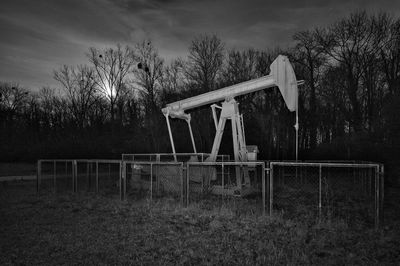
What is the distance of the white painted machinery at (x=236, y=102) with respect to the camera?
11.3 metres

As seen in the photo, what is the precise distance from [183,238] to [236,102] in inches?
290

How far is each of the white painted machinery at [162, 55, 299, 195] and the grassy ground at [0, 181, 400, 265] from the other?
13.0 ft

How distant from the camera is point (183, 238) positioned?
639 cm

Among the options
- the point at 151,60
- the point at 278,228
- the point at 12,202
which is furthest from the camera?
the point at 151,60

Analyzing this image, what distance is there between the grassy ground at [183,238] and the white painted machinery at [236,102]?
395 cm

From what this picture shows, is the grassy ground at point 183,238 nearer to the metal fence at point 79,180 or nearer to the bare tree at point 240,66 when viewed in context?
the metal fence at point 79,180

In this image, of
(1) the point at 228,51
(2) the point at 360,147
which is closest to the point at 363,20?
(1) the point at 228,51

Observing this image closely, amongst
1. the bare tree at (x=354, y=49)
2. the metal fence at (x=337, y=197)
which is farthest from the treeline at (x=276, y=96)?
the metal fence at (x=337, y=197)

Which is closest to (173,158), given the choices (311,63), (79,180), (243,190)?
(79,180)

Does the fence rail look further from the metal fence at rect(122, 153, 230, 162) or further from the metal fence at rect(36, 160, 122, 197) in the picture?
the metal fence at rect(122, 153, 230, 162)

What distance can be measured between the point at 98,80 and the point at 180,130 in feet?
55.5

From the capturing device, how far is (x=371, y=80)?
1085 inches

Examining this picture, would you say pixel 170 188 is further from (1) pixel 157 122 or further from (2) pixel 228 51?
(2) pixel 228 51

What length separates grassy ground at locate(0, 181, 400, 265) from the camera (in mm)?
5164
